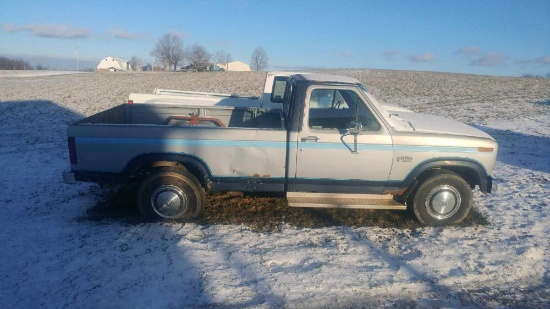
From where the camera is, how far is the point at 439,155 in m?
5.30

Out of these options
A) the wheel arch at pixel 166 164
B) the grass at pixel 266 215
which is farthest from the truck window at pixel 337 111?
the wheel arch at pixel 166 164

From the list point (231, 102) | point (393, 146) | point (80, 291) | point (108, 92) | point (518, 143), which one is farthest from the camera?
point (108, 92)

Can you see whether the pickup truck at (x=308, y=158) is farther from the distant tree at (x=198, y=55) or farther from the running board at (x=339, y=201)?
the distant tree at (x=198, y=55)

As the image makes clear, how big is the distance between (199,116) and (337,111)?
8.11 ft

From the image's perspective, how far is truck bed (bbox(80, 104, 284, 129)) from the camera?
21.4ft

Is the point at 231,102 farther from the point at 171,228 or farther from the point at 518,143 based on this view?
the point at 518,143

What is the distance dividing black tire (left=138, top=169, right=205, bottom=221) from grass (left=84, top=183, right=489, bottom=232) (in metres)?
0.24

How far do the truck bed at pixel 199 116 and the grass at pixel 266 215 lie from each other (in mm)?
1233

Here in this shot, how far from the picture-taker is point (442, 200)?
5488 millimetres

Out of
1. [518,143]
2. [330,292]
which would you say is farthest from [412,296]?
[518,143]

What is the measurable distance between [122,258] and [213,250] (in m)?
1.02

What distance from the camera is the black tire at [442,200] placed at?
5430 mm

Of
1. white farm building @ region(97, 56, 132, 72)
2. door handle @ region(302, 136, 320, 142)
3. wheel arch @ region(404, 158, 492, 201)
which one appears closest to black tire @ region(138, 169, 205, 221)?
door handle @ region(302, 136, 320, 142)

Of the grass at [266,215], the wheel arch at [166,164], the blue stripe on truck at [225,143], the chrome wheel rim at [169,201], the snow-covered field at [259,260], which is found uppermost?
the blue stripe on truck at [225,143]
